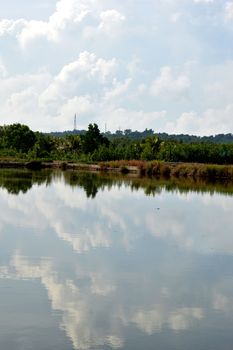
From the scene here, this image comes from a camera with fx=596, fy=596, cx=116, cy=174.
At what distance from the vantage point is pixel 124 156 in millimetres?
67562

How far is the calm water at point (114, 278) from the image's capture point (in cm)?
871

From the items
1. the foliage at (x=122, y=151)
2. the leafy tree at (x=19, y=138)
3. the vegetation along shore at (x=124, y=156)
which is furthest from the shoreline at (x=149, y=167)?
the leafy tree at (x=19, y=138)

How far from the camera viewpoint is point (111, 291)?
1095 cm

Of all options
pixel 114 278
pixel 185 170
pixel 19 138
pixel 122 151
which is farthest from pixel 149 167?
pixel 114 278

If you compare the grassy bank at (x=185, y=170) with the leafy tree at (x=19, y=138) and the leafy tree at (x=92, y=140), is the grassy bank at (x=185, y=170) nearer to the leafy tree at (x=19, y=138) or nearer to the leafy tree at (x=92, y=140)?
the leafy tree at (x=92, y=140)

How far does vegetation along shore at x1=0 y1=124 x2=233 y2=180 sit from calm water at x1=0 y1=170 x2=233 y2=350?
2742 centimetres

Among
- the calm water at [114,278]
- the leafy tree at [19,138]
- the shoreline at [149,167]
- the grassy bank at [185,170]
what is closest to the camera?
the calm water at [114,278]

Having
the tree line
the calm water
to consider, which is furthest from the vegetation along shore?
the calm water

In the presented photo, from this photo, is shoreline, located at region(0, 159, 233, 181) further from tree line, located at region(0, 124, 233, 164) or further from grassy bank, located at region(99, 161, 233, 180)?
tree line, located at region(0, 124, 233, 164)

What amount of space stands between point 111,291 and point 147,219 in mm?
10303

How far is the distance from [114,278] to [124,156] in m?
55.8

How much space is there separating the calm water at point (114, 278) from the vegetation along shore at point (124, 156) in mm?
27417

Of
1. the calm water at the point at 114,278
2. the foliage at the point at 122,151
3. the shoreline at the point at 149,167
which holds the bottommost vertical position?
the calm water at the point at 114,278

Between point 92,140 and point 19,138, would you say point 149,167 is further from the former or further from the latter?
point 19,138
